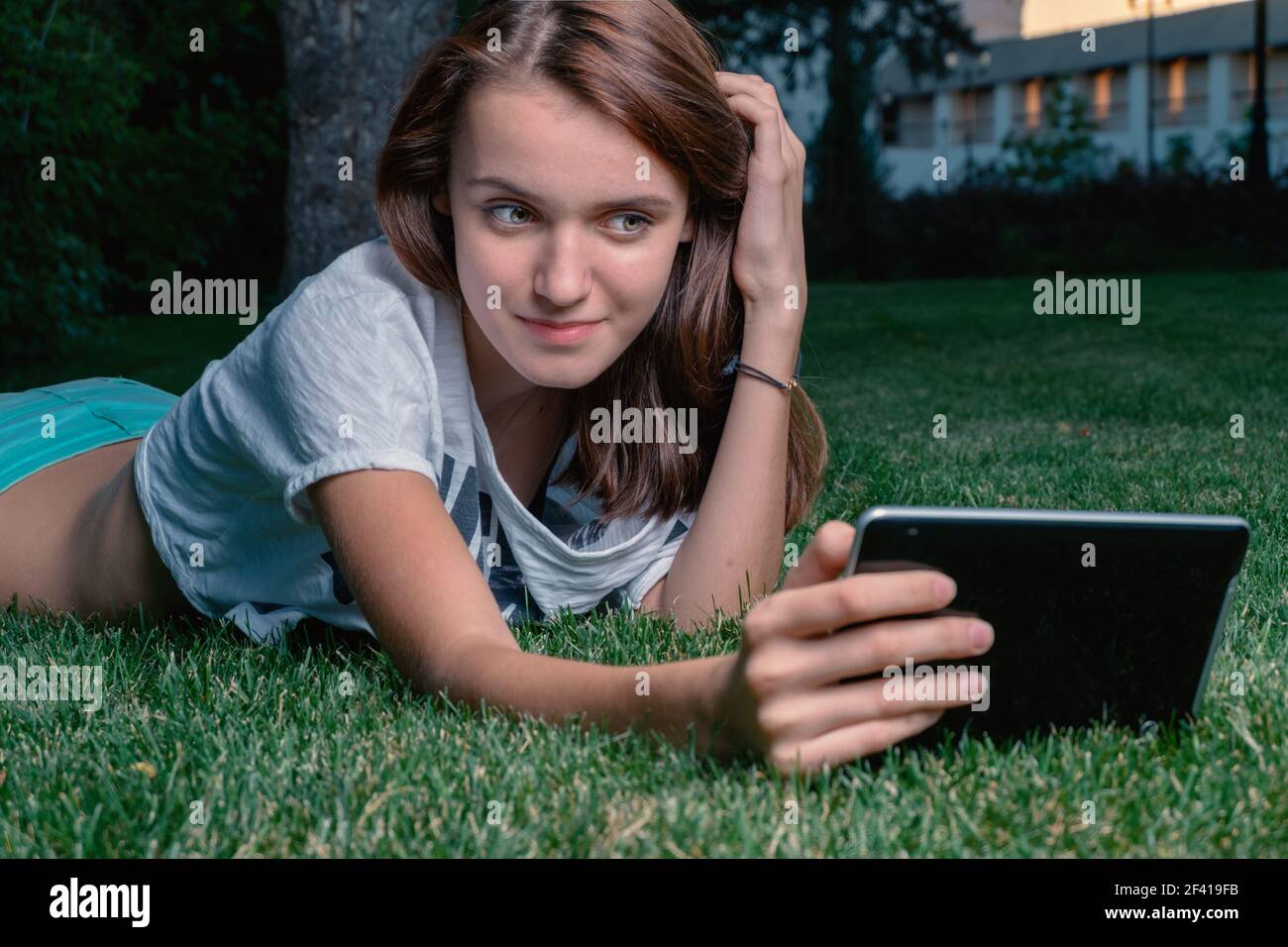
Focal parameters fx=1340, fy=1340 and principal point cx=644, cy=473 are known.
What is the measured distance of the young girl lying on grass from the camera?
5.92 feet

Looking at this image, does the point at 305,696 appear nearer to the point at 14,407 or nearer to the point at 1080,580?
the point at 1080,580

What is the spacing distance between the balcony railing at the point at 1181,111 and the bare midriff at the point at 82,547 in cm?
5184

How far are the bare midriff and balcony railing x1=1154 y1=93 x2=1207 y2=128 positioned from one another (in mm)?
51841

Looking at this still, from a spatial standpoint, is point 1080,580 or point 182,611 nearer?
point 1080,580

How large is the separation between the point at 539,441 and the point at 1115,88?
52.7 meters

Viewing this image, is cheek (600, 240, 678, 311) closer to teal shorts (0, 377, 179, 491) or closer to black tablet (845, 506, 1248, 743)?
black tablet (845, 506, 1248, 743)

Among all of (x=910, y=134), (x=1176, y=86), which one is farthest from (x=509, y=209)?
(x=910, y=134)

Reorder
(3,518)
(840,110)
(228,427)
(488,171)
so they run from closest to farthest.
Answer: (488,171) < (228,427) < (3,518) < (840,110)

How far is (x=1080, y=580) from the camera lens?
5.70 ft

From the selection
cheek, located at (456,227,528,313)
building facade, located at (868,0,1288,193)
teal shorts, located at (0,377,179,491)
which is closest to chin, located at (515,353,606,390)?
cheek, located at (456,227,528,313)

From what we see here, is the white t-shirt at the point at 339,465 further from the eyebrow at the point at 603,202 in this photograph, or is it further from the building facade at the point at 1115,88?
the building facade at the point at 1115,88

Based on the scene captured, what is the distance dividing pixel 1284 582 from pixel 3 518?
9.80 ft
